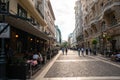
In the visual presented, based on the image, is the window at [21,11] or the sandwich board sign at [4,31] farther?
the window at [21,11]

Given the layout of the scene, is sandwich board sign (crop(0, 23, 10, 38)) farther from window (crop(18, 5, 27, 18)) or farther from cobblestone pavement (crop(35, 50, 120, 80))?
window (crop(18, 5, 27, 18))

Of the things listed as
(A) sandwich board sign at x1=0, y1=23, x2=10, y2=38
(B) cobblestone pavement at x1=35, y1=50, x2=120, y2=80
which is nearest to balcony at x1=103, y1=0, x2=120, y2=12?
(B) cobblestone pavement at x1=35, y1=50, x2=120, y2=80

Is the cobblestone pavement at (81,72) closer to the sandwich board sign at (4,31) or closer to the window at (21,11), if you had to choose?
the sandwich board sign at (4,31)

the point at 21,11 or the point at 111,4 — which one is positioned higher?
the point at 111,4

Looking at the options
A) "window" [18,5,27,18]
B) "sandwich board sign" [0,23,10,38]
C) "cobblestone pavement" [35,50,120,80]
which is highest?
"window" [18,5,27,18]

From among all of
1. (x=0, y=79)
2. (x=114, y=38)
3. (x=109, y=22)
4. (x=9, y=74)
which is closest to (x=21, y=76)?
(x=9, y=74)

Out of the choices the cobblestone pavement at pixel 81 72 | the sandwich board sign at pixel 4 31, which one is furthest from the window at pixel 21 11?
the sandwich board sign at pixel 4 31

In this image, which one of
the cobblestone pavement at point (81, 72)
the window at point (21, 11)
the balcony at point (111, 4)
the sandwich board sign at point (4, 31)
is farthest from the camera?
the balcony at point (111, 4)

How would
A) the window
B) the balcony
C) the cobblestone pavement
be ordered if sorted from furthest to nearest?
the balcony < the window < the cobblestone pavement

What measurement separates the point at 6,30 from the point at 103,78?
627 cm

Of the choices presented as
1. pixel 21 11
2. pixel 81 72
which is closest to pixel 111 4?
pixel 21 11

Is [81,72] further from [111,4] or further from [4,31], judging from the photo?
[111,4]

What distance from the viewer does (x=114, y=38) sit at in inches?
1570

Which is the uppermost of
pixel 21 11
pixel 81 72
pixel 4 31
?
pixel 21 11
